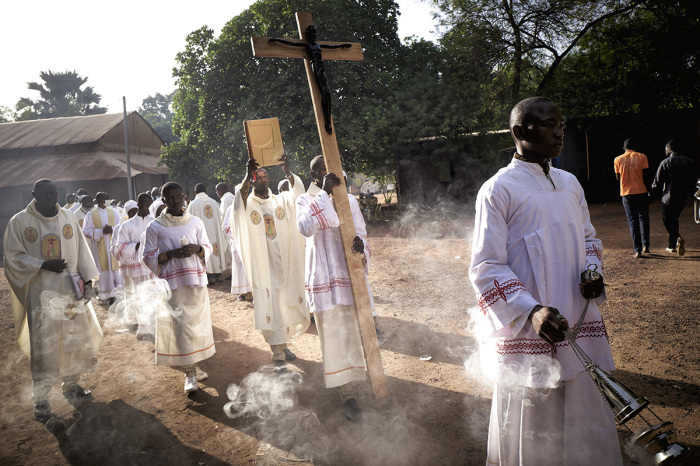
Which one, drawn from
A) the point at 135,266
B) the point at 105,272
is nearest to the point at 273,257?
the point at 135,266

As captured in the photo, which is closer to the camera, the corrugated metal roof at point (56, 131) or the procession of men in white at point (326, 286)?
the procession of men in white at point (326, 286)

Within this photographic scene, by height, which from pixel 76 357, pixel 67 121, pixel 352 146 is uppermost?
pixel 67 121

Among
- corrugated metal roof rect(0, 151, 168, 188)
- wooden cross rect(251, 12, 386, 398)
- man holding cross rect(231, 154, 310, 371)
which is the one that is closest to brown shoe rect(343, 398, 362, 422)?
wooden cross rect(251, 12, 386, 398)

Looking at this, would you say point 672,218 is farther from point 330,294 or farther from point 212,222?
point 212,222

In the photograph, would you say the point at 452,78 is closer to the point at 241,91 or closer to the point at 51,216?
the point at 241,91

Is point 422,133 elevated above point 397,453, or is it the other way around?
point 422,133

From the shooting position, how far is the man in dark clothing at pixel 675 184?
27.6 feet

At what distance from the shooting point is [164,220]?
199 inches

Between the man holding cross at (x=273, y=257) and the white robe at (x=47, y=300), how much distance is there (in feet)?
5.83

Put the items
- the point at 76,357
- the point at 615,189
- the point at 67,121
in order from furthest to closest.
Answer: the point at 67,121 < the point at 615,189 < the point at 76,357

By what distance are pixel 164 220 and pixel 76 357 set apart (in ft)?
5.55

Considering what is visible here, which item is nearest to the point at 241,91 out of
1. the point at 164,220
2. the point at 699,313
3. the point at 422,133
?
the point at 422,133

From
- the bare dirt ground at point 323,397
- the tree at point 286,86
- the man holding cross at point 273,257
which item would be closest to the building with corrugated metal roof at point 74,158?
the tree at point 286,86

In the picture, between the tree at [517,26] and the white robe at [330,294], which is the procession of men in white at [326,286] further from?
the tree at [517,26]
